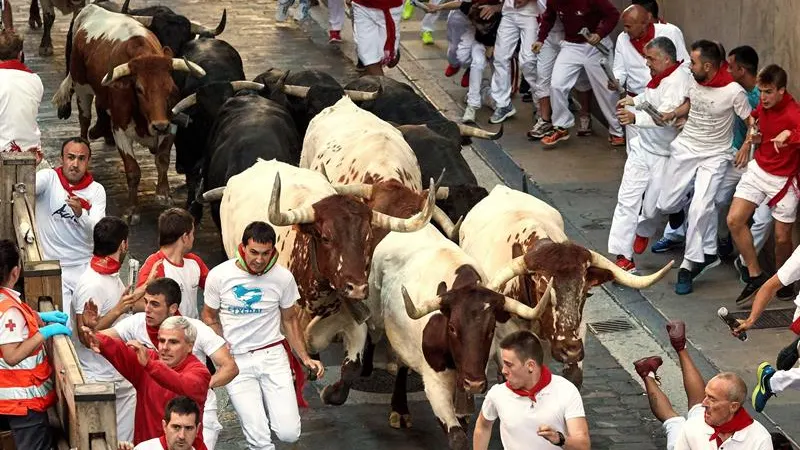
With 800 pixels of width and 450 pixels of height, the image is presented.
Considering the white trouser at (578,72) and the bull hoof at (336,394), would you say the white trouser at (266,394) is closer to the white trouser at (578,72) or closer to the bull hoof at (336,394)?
the bull hoof at (336,394)

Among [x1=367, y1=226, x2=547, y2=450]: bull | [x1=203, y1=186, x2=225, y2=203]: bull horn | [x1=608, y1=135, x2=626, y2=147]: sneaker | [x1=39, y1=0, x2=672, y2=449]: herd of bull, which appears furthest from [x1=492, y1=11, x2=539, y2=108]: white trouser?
[x1=367, y1=226, x2=547, y2=450]: bull

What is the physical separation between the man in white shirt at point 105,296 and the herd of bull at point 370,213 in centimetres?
124

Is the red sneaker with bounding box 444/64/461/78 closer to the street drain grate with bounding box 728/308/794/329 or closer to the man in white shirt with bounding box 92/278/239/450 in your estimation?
the street drain grate with bounding box 728/308/794/329

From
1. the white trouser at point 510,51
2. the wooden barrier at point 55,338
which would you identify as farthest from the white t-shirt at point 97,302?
the white trouser at point 510,51

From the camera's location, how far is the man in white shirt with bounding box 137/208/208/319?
10812 mm

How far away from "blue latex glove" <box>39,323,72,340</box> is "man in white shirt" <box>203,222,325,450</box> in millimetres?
1524

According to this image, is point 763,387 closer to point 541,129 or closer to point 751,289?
point 751,289

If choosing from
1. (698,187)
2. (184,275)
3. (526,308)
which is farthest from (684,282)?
(184,275)

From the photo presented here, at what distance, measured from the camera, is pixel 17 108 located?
1420 cm

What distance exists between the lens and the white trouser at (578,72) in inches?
714

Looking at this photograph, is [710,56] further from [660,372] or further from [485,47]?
[485,47]

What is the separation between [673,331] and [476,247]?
5.70 ft

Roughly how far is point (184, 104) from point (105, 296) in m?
6.02

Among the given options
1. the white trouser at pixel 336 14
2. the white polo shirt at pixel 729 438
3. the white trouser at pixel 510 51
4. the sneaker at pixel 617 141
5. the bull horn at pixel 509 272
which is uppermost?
the white polo shirt at pixel 729 438
